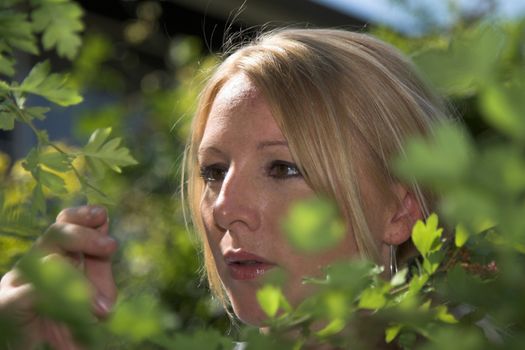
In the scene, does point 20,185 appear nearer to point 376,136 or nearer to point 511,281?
point 376,136

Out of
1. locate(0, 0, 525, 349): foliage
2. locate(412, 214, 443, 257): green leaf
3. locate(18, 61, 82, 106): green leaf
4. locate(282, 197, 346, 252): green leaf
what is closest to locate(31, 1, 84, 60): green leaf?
locate(0, 0, 525, 349): foliage

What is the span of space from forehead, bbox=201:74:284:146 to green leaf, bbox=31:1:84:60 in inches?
15.0

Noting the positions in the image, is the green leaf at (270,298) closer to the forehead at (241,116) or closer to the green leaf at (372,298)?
the green leaf at (372,298)

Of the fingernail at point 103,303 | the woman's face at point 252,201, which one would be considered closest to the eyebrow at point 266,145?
the woman's face at point 252,201

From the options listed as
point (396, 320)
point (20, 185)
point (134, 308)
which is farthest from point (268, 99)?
point (20, 185)

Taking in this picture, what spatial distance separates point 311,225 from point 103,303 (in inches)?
26.3

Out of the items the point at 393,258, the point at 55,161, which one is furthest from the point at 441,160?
the point at 393,258

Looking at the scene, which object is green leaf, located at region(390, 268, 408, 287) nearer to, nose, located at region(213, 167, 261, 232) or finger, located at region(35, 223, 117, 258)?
finger, located at region(35, 223, 117, 258)

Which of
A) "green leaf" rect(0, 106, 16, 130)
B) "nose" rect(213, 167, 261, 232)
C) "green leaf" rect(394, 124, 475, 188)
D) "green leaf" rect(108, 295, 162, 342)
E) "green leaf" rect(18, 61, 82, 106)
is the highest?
"green leaf" rect(394, 124, 475, 188)

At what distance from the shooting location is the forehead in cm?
165

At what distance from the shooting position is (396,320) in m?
0.63

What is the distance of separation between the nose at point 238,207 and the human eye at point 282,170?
58mm

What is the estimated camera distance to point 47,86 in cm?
119

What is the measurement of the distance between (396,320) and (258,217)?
3.12ft
